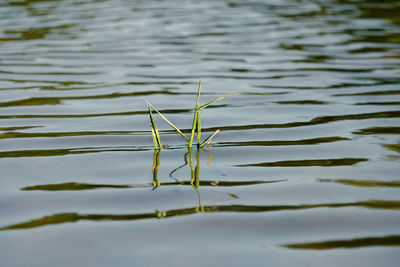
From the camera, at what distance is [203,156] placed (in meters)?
1.73

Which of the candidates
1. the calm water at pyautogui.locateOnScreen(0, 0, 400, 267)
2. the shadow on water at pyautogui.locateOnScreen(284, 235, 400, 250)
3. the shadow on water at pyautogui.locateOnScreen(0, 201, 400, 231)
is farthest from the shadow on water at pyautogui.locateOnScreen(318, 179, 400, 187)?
the shadow on water at pyautogui.locateOnScreen(284, 235, 400, 250)

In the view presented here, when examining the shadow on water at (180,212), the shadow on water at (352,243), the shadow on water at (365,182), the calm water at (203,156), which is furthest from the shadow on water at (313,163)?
the shadow on water at (352,243)

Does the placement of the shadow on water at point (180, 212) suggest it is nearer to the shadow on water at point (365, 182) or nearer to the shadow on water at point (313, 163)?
the shadow on water at point (365, 182)

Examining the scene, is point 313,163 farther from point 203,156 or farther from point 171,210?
point 171,210

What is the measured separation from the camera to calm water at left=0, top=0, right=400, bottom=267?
115cm

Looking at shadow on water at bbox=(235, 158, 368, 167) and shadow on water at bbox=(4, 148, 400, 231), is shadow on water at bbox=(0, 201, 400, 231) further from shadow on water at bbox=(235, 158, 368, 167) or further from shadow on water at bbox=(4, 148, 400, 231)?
shadow on water at bbox=(235, 158, 368, 167)

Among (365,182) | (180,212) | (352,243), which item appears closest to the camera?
(352,243)

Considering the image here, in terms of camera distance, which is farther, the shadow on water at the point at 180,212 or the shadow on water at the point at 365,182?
the shadow on water at the point at 365,182

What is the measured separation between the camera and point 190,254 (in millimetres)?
1104

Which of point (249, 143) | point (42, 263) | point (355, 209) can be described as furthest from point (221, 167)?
point (42, 263)

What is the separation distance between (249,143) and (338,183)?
470mm

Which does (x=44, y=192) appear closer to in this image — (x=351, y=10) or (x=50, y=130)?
(x=50, y=130)

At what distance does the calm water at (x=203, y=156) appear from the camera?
115cm

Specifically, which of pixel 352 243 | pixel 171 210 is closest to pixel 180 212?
pixel 171 210
